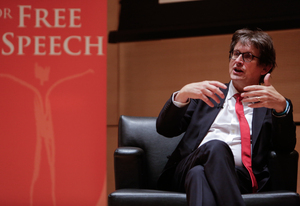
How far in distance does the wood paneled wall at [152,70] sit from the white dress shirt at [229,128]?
3.88 ft

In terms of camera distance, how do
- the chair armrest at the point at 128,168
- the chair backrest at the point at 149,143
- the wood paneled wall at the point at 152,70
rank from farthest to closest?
the wood paneled wall at the point at 152,70, the chair backrest at the point at 149,143, the chair armrest at the point at 128,168

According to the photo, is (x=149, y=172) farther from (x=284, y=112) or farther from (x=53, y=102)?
(x=53, y=102)

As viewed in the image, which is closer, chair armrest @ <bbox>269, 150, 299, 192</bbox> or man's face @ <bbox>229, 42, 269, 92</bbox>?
chair armrest @ <bbox>269, 150, 299, 192</bbox>

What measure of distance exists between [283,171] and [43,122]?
188 cm

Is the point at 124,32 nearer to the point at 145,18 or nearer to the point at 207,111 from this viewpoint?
the point at 145,18

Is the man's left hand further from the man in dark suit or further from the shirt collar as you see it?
the shirt collar

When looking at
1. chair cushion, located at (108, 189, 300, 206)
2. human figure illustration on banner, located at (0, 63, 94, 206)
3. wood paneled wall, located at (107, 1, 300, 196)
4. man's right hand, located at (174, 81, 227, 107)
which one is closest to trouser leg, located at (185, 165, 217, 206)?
chair cushion, located at (108, 189, 300, 206)

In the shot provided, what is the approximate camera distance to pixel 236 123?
5.31 feet

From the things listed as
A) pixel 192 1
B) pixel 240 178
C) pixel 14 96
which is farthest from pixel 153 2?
pixel 240 178

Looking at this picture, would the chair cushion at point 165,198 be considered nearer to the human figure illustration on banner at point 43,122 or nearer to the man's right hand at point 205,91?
the man's right hand at point 205,91

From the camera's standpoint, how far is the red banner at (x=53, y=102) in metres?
2.46

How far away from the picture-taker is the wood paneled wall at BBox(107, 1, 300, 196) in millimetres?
2863

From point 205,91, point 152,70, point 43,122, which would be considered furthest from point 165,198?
point 152,70

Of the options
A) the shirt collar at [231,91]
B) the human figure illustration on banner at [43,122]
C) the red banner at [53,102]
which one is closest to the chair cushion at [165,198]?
the shirt collar at [231,91]
